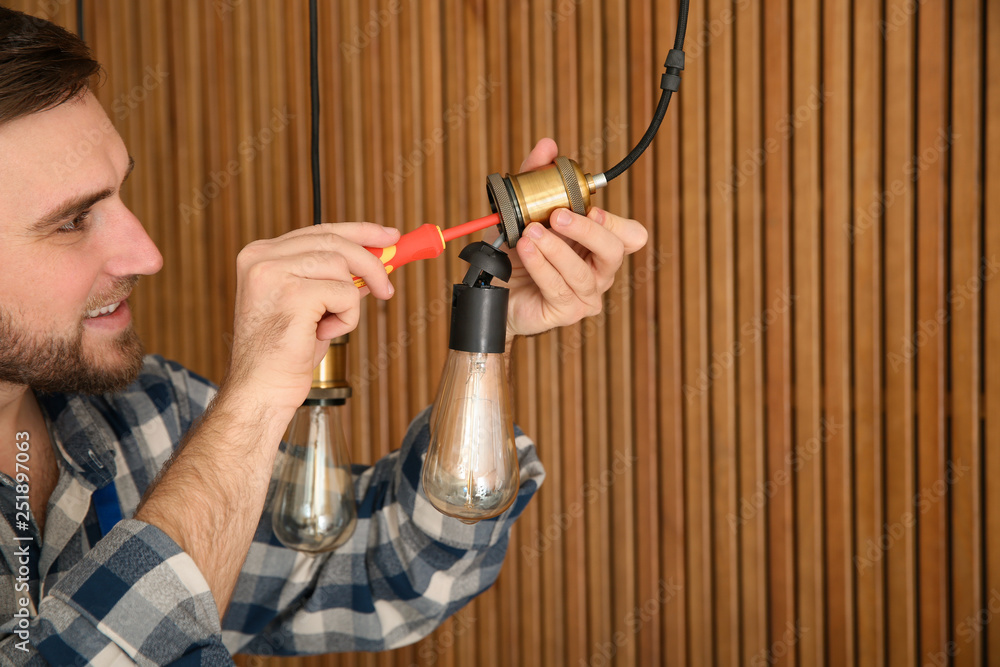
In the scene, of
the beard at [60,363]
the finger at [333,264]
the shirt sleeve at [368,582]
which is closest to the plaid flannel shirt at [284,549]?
the shirt sleeve at [368,582]

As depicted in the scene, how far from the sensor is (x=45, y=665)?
574 mm

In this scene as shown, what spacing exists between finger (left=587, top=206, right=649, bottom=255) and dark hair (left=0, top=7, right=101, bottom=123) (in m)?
0.64

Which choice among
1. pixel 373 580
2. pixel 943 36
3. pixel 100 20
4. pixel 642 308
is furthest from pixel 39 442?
pixel 943 36

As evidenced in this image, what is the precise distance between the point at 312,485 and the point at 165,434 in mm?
519

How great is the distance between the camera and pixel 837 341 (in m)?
1.20

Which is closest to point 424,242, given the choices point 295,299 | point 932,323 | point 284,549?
point 295,299

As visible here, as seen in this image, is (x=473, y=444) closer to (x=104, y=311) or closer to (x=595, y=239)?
(x=595, y=239)

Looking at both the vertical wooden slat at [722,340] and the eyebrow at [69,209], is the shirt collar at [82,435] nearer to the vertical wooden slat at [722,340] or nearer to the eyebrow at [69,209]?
the eyebrow at [69,209]

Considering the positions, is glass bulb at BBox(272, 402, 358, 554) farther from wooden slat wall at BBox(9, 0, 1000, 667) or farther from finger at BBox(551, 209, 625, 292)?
wooden slat wall at BBox(9, 0, 1000, 667)

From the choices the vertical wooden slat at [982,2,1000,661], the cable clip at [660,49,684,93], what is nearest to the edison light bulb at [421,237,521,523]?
the cable clip at [660,49,684,93]

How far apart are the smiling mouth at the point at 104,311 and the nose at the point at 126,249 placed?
0.17 ft

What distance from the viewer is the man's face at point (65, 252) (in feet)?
2.65

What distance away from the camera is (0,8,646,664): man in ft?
1.96

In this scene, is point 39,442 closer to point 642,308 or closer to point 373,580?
point 373,580
